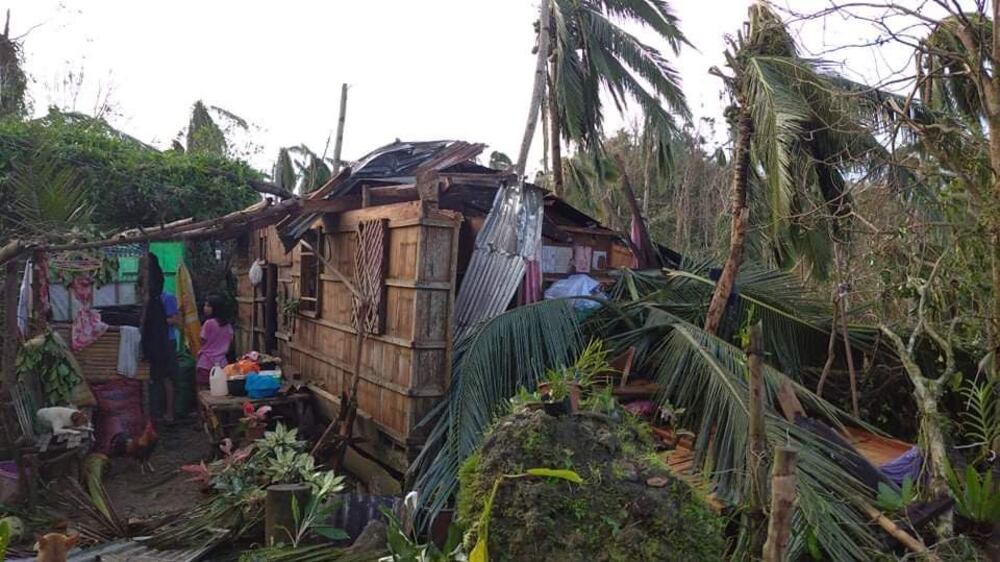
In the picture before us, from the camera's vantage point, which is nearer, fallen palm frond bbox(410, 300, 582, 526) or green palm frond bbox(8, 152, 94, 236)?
fallen palm frond bbox(410, 300, 582, 526)

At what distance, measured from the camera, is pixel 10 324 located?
5.68 metres

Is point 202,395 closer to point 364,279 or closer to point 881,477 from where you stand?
point 364,279

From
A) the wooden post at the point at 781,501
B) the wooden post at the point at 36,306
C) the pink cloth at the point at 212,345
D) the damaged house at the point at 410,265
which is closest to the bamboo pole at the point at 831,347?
the damaged house at the point at 410,265

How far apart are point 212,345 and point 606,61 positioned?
7237mm

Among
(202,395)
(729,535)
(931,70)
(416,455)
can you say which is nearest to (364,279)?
(416,455)

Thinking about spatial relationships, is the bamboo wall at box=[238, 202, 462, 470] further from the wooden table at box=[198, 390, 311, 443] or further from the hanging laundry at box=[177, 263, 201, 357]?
the hanging laundry at box=[177, 263, 201, 357]

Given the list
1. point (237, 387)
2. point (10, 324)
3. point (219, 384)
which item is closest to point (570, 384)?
point (10, 324)

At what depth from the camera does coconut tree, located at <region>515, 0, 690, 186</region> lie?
36.5 ft

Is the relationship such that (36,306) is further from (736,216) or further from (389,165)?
(736,216)

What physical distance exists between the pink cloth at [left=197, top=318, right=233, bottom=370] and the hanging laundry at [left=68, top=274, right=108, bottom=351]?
1.44 m

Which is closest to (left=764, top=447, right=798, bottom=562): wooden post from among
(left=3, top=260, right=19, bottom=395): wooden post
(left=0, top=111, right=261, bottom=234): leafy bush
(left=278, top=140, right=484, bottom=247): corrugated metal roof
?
(left=278, top=140, right=484, bottom=247): corrugated metal roof

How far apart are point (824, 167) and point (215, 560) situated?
214 inches

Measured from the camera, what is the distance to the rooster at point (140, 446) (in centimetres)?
752

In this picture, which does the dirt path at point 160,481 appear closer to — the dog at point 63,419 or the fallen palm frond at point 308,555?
the dog at point 63,419
